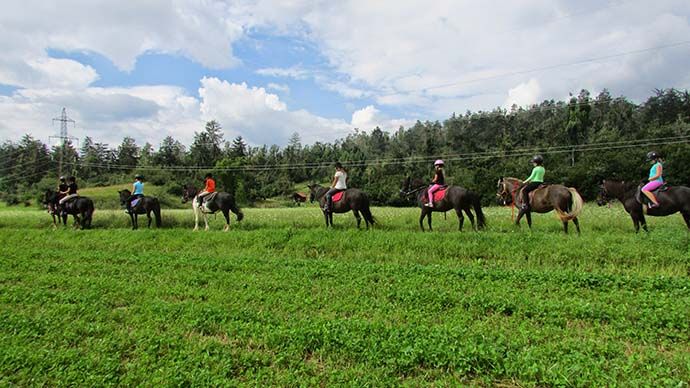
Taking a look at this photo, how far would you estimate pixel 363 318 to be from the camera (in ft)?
17.6

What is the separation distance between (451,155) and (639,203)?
6272 centimetres

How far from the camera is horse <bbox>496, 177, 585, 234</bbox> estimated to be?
1192 centimetres

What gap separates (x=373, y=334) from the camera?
471 centimetres

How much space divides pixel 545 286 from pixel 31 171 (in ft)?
371

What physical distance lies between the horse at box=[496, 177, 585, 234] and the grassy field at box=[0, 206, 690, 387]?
7.17 ft

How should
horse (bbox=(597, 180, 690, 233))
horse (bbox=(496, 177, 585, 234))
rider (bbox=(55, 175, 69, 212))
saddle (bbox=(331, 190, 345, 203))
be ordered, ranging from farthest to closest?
rider (bbox=(55, 175, 69, 212))
saddle (bbox=(331, 190, 345, 203))
horse (bbox=(496, 177, 585, 234))
horse (bbox=(597, 180, 690, 233))

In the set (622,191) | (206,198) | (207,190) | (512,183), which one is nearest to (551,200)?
(512,183)

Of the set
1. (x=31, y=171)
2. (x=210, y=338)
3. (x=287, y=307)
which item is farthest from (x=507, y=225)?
(x=31, y=171)

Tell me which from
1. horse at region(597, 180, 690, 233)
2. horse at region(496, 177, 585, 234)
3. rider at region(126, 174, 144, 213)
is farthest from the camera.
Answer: rider at region(126, 174, 144, 213)

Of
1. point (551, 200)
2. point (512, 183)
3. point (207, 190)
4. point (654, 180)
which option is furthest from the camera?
point (207, 190)

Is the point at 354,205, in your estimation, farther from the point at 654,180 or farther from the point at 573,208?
the point at 654,180

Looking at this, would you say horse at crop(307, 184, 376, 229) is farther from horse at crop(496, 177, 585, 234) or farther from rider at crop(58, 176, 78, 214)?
rider at crop(58, 176, 78, 214)

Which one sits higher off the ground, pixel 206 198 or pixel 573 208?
pixel 206 198

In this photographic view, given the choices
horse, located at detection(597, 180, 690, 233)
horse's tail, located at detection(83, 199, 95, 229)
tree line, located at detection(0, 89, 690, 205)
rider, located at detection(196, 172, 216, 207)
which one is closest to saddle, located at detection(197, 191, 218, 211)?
rider, located at detection(196, 172, 216, 207)
